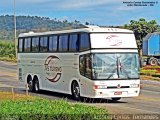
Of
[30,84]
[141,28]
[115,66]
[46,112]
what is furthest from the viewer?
[141,28]

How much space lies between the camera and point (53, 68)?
27.1 meters

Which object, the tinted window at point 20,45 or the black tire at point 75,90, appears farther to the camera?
the tinted window at point 20,45

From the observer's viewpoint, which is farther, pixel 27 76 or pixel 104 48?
pixel 27 76

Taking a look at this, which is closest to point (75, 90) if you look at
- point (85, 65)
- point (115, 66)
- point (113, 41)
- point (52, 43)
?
point (85, 65)

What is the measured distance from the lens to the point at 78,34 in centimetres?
2422

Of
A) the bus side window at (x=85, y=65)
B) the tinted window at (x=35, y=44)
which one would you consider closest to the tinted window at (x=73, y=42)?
the bus side window at (x=85, y=65)

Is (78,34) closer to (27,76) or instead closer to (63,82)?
(63,82)

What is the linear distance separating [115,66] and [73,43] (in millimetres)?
2786

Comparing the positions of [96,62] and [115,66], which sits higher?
[96,62]

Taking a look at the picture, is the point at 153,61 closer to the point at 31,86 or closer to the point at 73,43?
the point at 31,86

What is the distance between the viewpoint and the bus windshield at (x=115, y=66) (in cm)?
2267

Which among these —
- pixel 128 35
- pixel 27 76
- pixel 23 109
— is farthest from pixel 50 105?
pixel 27 76

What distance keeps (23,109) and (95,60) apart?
11099mm

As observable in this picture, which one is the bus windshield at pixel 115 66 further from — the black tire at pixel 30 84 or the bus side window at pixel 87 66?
the black tire at pixel 30 84
